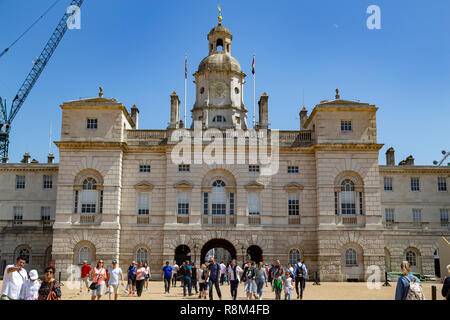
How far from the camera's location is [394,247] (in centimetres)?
4772

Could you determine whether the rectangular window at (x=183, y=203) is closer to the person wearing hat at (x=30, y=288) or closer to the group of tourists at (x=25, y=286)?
the group of tourists at (x=25, y=286)

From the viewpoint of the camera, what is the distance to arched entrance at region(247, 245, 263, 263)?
40.9m

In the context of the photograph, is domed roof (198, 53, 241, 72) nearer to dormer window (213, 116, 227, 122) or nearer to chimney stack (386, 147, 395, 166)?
dormer window (213, 116, 227, 122)

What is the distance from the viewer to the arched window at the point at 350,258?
39825 millimetres

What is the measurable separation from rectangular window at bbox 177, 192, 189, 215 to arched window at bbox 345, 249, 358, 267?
13.3 m

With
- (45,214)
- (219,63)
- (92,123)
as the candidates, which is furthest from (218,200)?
(45,214)

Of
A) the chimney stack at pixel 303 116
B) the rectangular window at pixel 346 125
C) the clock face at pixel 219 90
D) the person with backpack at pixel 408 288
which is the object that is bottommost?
the person with backpack at pixel 408 288

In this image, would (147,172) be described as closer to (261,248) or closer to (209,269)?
(261,248)

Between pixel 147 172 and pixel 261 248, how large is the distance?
37.0ft

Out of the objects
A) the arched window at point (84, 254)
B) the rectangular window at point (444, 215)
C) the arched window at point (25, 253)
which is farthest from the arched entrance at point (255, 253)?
the arched window at point (25, 253)

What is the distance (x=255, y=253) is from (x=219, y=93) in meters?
15.3

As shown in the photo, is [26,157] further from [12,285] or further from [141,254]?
[12,285]

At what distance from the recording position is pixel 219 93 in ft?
155
